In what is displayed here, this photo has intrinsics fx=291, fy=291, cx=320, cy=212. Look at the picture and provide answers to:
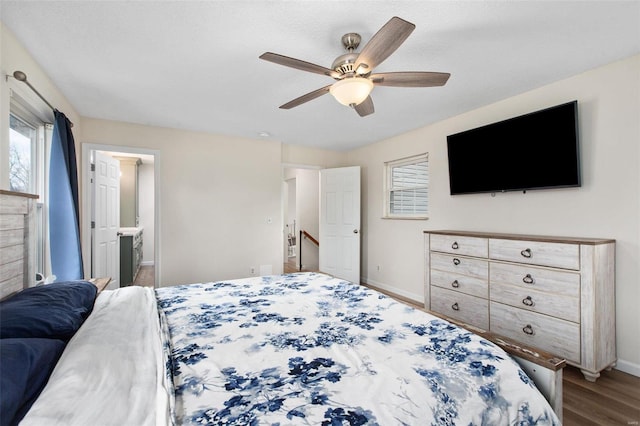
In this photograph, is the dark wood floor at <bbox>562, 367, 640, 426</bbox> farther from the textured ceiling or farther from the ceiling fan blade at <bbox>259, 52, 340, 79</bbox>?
the ceiling fan blade at <bbox>259, 52, 340, 79</bbox>

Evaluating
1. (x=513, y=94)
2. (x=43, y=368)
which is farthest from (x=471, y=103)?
(x=43, y=368)

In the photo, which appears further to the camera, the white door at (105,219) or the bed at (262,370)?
the white door at (105,219)

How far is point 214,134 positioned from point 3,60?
2.46 meters

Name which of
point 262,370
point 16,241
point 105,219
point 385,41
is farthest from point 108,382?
point 105,219

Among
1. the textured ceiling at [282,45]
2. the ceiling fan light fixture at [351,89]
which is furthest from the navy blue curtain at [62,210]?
the ceiling fan light fixture at [351,89]

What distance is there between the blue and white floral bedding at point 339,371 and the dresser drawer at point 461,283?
133 cm

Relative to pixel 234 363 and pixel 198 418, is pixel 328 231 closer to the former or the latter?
pixel 234 363

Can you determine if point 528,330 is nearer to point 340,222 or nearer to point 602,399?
point 602,399

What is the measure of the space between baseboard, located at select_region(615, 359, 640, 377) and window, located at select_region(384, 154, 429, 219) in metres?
2.21

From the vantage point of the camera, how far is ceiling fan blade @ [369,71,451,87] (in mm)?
1819

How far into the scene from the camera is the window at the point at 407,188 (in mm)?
4047

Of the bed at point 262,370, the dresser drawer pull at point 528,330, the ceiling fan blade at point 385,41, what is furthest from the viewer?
the dresser drawer pull at point 528,330

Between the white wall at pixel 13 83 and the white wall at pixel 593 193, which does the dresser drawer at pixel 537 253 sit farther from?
the white wall at pixel 13 83

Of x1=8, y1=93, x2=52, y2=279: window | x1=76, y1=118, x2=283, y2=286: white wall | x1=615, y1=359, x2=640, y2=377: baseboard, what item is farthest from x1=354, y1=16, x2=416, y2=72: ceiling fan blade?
x1=76, y1=118, x2=283, y2=286: white wall
